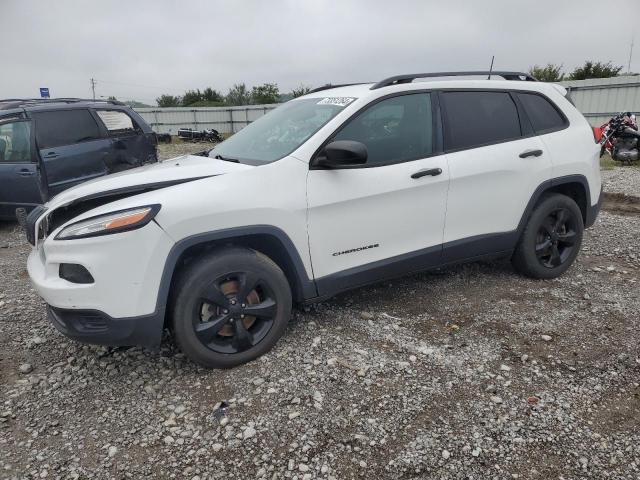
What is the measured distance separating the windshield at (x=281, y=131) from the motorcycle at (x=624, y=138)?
10.6 m

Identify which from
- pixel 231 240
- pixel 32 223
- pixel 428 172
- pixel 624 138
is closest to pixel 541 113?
pixel 428 172

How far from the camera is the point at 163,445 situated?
2.53 metres

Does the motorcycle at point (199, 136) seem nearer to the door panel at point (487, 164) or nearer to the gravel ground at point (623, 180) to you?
the gravel ground at point (623, 180)

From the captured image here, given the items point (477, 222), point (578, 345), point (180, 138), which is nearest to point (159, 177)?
point (477, 222)

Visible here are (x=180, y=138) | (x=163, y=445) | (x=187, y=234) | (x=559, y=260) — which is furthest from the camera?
(x=180, y=138)

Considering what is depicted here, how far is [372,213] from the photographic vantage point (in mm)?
3344

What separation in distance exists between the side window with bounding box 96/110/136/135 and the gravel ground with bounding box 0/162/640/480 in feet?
13.1

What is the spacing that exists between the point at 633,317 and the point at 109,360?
3856 mm

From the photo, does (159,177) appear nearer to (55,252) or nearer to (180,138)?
(55,252)

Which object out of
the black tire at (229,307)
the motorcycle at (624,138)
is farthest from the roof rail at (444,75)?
the motorcycle at (624,138)

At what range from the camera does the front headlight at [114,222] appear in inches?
105

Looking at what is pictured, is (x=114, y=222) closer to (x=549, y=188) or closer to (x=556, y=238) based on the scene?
(x=549, y=188)

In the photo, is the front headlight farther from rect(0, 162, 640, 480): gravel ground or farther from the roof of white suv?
the roof of white suv

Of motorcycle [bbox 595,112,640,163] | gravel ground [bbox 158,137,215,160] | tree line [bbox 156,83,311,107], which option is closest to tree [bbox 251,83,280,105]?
tree line [bbox 156,83,311,107]
